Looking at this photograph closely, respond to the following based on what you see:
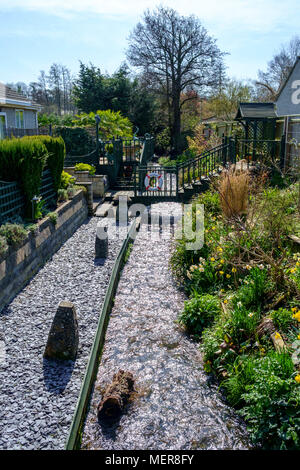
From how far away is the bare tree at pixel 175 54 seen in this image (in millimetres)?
26875

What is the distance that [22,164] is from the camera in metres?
7.07

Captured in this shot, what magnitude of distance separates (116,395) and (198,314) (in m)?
1.91

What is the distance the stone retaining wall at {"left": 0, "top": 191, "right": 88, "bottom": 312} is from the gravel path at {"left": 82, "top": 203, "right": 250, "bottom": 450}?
5.08ft

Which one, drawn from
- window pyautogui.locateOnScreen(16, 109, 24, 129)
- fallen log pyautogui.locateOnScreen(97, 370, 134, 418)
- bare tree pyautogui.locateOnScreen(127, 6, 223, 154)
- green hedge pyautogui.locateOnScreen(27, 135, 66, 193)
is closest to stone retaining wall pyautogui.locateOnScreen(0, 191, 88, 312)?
green hedge pyautogui.locateOnScreen(27, 135, 66, 193)

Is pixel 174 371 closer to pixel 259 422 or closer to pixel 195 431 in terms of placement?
pixel 195 431

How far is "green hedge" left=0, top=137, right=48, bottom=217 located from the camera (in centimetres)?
696

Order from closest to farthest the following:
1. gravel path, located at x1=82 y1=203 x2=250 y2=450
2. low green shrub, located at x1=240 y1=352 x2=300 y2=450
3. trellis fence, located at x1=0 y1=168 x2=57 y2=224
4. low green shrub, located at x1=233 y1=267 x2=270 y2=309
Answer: low green shrub, located at x1=240 y1=352 x2=300 y2=450, gravel path, located at x1=82 y1=203 x2=250 y2=450, low green shrub, located at x1=233 y1=267 x2=270 y2=309, trellis fence, located at x1=0 y1=168 x2=57 y2=224

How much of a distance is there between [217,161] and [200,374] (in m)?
9.26

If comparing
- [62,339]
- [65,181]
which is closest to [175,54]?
[65,181]

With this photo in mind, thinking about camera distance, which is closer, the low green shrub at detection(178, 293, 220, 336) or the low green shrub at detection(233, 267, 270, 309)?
the low green shrub at detection(233, 267, 270, 309)

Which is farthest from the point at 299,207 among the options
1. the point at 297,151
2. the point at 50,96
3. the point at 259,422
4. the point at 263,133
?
the point at 50,96

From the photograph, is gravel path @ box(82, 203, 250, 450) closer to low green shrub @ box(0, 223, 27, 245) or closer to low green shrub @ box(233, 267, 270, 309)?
low green shrub @ box(233, 267, 270, 309)

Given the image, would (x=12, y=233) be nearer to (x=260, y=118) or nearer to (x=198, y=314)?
(x=198, y=314)

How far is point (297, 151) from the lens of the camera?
11078mm
